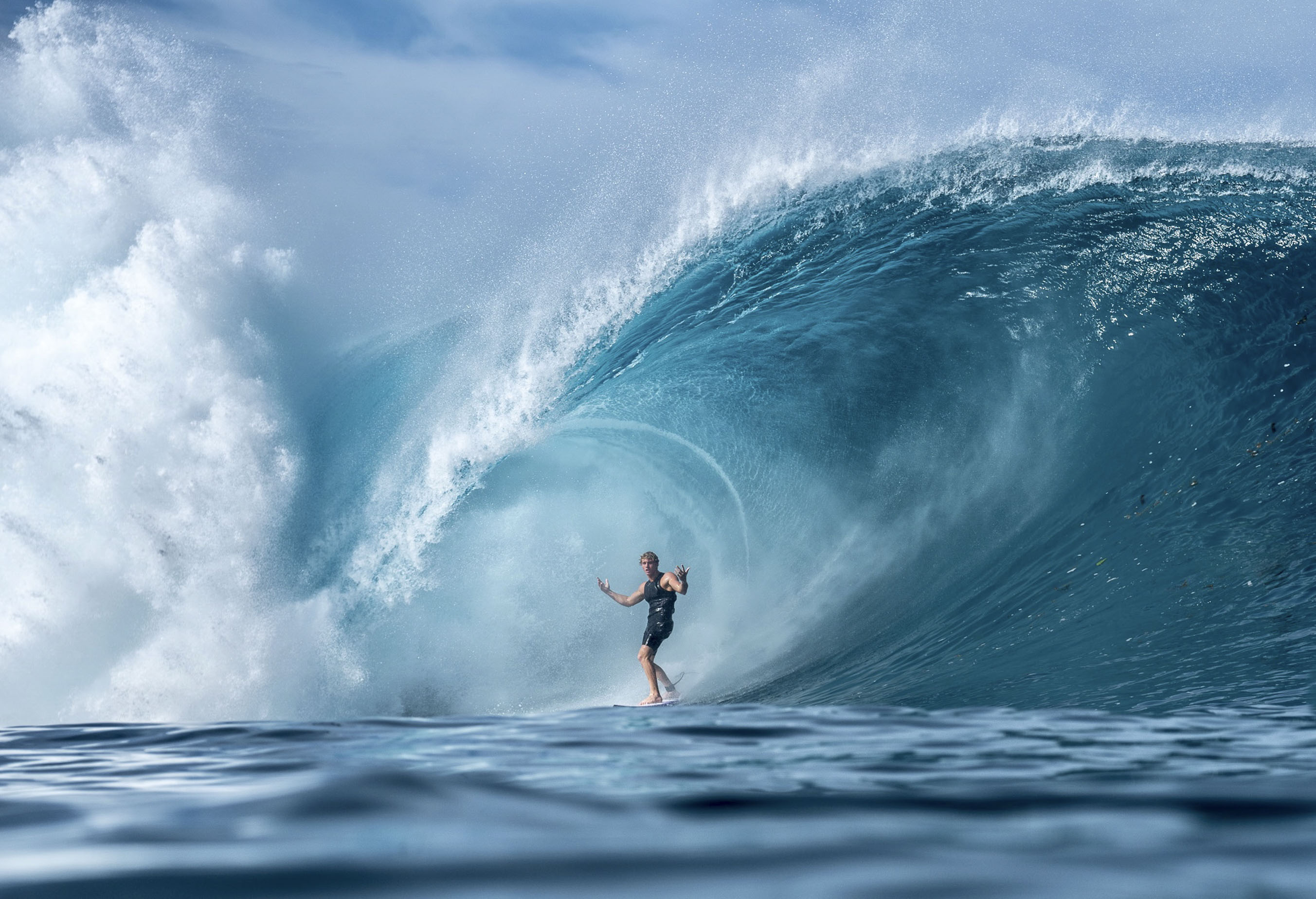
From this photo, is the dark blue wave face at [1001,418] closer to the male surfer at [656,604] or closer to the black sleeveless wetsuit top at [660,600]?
the male surfer at [656,604]

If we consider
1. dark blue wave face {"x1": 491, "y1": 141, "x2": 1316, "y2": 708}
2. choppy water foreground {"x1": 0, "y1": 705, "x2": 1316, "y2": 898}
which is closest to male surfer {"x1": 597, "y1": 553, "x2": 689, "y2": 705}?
dark blue wave face {"x1": 491, "y1": 141, "x2": 1316, "y2": 708}

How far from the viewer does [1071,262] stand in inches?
404

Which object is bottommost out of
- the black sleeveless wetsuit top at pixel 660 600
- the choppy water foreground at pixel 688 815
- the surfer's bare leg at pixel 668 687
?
the choppy water foreground at pixel 688 815

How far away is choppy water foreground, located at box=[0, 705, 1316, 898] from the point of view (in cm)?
110

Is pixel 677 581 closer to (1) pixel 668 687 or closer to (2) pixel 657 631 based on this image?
(2) pixel 657 631

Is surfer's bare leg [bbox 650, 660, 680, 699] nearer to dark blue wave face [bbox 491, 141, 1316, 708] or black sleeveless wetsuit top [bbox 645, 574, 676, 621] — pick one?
black sleeveless wetsuit top [bbox 645, 574, 676, 621]

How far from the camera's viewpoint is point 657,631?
8.07m

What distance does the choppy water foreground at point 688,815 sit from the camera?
1.10 metres

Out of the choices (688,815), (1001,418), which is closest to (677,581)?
(1001,418)

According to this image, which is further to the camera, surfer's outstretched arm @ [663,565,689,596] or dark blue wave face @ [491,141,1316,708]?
surfer's outstretched arm @ [663,565,689,596]

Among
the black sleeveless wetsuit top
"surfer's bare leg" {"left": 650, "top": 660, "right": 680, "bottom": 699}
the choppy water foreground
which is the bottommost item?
the choppy water foreground

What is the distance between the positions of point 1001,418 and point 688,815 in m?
8.88

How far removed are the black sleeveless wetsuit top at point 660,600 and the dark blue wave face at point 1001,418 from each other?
1066 mm

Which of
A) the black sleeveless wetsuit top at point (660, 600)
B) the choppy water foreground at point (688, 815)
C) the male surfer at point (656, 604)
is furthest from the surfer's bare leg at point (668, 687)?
Result: the choppy water foreground at point (688, 815)
